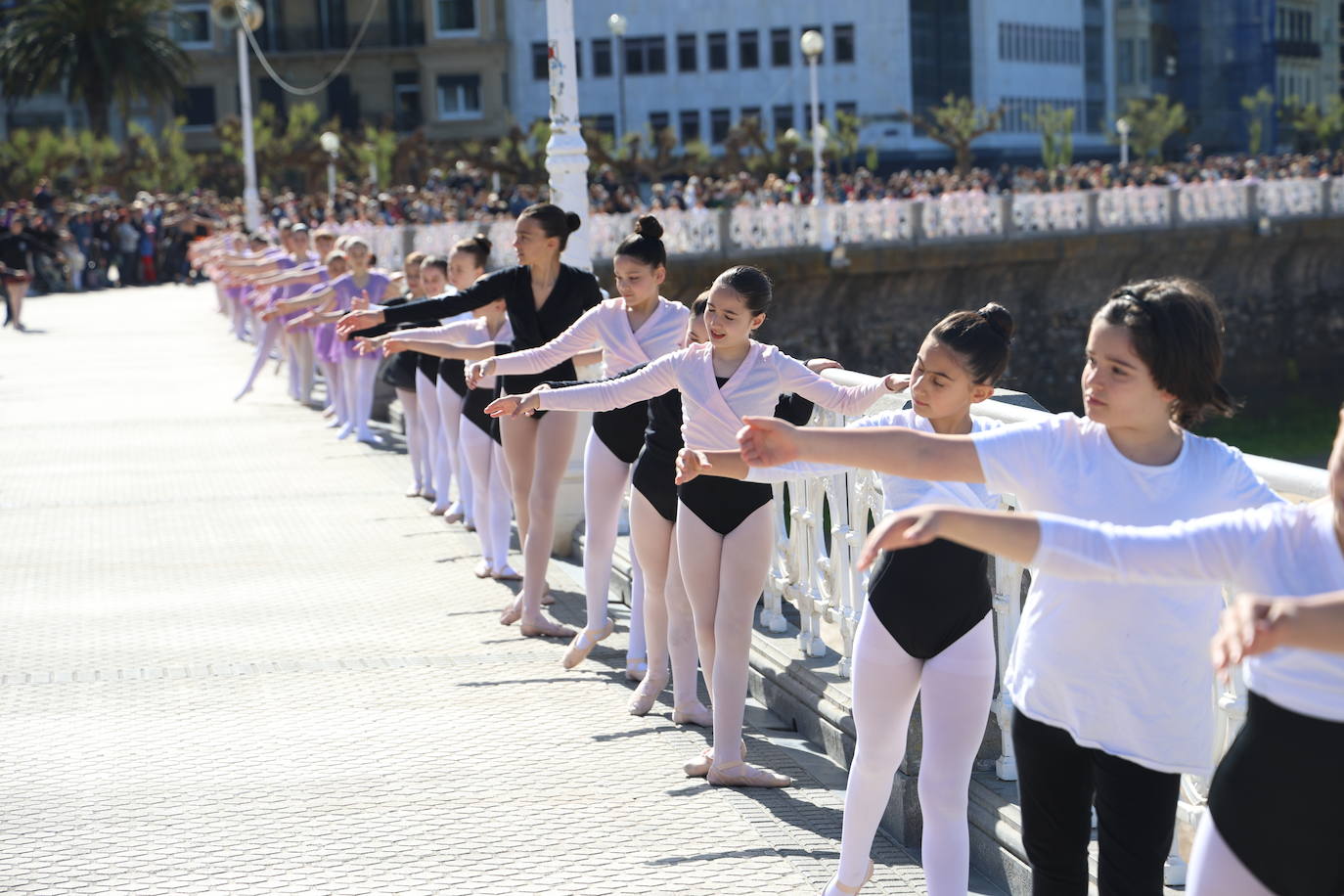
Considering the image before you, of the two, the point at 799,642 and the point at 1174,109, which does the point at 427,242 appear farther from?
the point at 1174,109

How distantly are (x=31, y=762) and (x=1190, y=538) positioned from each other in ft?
15.5

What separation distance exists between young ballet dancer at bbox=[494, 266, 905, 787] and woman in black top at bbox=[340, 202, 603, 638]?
7.05 feet

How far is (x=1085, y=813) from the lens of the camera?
3.79 m

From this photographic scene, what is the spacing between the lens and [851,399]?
19.0ft

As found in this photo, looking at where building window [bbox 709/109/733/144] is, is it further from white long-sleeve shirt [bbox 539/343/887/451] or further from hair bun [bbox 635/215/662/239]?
white long-sleeve shirt [bbox 539/343/887/451]

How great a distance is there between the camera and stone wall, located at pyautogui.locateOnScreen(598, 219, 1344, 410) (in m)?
37.2

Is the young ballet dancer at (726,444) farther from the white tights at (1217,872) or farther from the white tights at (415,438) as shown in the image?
the white tights at (415,438)

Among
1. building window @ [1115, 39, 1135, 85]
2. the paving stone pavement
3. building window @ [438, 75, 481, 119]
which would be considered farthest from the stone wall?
building window @ [1115, 39, 1135, 85]

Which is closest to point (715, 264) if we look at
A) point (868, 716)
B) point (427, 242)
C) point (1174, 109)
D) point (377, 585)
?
point (427, 242)

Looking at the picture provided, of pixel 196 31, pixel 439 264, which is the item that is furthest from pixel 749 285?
pixel 196 31

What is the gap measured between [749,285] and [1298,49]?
104138 mm

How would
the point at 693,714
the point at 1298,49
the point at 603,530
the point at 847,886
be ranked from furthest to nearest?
1. the point at 1298,49
2. the point at 603,530
3. the point at 693,714
4. the point at 847,886

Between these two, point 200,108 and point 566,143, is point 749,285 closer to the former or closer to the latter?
point 566,143

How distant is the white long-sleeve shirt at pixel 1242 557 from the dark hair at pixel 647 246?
13.7ft
